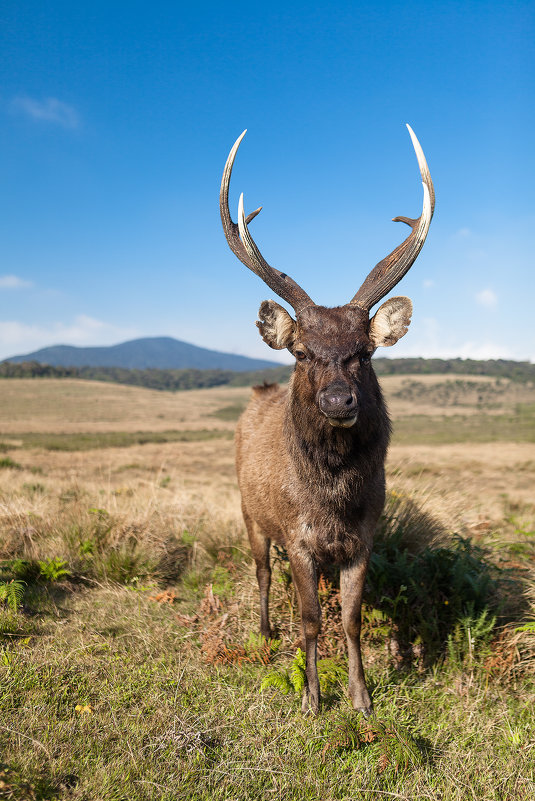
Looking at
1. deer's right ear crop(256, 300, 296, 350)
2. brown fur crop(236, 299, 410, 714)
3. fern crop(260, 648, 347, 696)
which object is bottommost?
fern crop(260, 648, 347, 696)

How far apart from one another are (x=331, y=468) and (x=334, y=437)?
25cm

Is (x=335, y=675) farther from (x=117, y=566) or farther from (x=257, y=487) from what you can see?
(x=117, y=566)

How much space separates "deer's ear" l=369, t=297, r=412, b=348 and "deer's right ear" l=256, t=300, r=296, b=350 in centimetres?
58

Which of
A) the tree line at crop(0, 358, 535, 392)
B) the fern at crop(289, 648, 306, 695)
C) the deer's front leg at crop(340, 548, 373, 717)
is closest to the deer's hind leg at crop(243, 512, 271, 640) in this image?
the fern at crop(289, 648, 306, 695)

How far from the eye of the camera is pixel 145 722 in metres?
3.01

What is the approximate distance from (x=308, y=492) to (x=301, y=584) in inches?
26.0

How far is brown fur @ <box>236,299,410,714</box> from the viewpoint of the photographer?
3244 millimetres

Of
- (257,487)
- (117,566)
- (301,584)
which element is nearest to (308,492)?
(301,584)

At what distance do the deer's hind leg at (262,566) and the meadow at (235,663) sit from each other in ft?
0.44

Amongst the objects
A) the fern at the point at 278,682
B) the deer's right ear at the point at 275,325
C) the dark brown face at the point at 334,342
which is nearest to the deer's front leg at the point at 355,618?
the fern at the point at 278,682

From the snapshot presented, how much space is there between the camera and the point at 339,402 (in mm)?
2855

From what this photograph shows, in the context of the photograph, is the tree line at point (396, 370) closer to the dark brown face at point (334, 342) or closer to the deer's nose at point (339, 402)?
the dark brown face at point (334, 342)

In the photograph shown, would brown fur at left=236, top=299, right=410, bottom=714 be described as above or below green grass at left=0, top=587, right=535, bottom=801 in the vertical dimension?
above

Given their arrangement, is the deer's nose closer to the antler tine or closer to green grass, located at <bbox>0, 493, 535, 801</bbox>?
the antler tine
